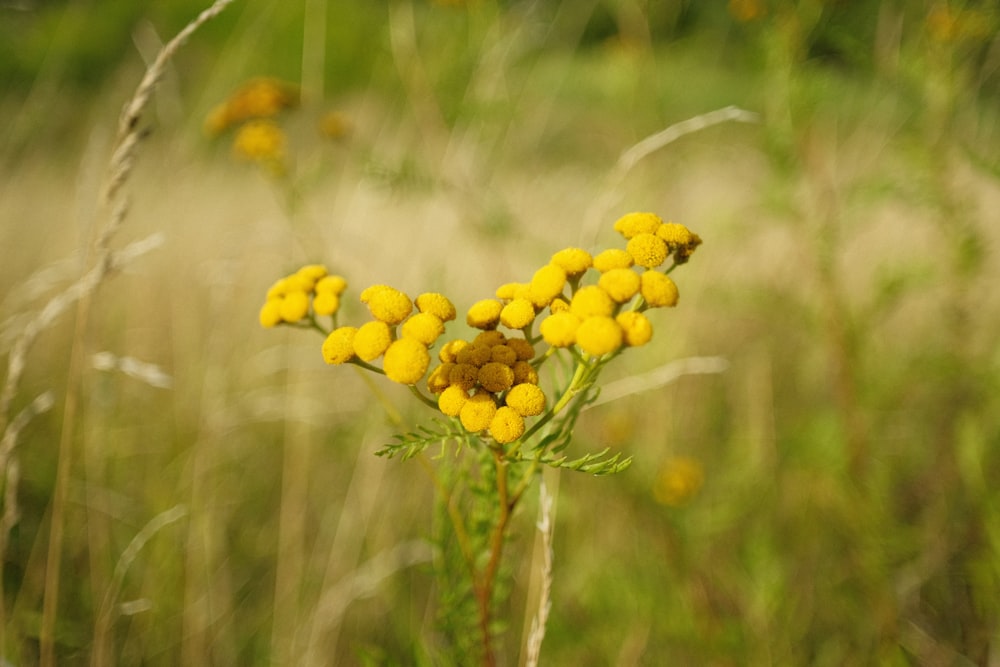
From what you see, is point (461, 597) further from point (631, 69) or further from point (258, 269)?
point (258, 269)

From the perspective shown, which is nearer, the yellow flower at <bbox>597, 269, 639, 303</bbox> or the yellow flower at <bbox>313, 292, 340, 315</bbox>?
the yellow flower at <bbox>597, 269, 639, 303</bbox>

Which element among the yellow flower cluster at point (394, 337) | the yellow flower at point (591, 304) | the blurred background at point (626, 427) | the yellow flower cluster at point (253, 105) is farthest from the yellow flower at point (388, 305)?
the yellow flower cluster at point (253, 105)

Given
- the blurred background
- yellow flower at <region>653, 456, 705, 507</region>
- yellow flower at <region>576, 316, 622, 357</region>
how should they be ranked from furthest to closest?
yellow flower at <region>653, 456, 705, 507</region> → the blurred background → yellow flower at <region>576, 316, 622, 357</region>

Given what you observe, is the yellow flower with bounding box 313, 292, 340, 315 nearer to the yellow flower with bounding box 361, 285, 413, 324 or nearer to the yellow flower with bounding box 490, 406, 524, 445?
the yellow flower with bounding box 361, 285, 413, 324

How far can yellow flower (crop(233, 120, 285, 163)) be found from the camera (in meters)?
1.85

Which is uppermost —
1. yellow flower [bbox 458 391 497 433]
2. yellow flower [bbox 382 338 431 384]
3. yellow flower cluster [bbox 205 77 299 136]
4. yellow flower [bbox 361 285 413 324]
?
yellow flower cluster [bbox 205 77 299 136]

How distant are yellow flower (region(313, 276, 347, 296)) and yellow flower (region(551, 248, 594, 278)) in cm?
32

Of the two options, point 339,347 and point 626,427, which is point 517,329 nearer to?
point 339,347

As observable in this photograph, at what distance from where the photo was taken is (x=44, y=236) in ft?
12.2

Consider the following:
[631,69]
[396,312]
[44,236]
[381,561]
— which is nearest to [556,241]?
[631,69]

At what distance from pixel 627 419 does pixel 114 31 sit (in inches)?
667

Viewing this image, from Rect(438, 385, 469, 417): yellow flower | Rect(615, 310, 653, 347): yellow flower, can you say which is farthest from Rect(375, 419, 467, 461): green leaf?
Rect(615, 310, 653, 347): yellow flower

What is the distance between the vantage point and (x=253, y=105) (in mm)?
1949

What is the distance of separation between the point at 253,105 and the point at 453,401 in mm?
1656
